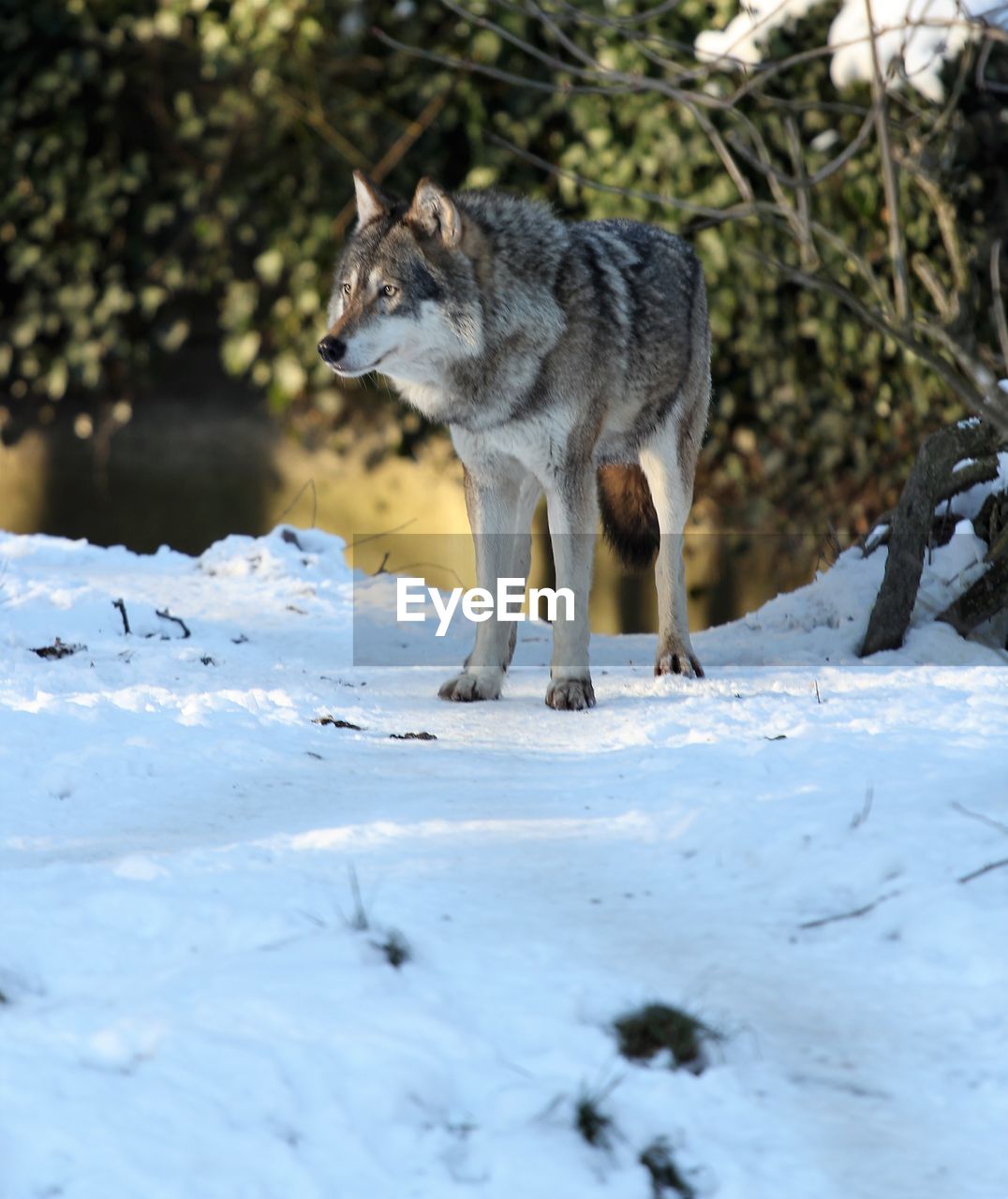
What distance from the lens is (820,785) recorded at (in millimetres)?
2742

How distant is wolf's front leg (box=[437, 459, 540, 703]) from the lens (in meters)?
4.17

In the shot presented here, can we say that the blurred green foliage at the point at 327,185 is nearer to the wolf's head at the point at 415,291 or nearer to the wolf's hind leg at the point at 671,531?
the wolf's hind leg at the point at 671,531

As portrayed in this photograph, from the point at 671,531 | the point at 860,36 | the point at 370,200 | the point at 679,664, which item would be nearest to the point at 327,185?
the point at 860,36

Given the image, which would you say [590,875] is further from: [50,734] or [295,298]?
[295,298]

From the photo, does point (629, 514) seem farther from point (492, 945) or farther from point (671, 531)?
point (492, 945)

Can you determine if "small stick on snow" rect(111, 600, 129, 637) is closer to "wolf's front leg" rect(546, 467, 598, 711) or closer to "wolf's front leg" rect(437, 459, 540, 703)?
"wolf's front leg" rect(437, 459, 540, 703)

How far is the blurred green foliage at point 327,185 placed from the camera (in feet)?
23.0

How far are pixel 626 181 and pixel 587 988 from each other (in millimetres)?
5725

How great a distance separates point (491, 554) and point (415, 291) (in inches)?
32.1

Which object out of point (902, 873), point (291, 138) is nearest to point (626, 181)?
point (291, 138)

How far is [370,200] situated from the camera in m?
4.09

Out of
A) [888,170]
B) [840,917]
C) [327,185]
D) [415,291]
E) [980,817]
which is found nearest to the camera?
[888,170]

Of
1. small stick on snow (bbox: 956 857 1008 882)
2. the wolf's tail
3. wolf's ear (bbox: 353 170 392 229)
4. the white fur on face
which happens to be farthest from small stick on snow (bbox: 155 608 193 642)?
small stick on snow (bbox: 956 857 1008 882)

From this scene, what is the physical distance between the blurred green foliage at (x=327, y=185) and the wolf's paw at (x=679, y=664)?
10.1 feet
